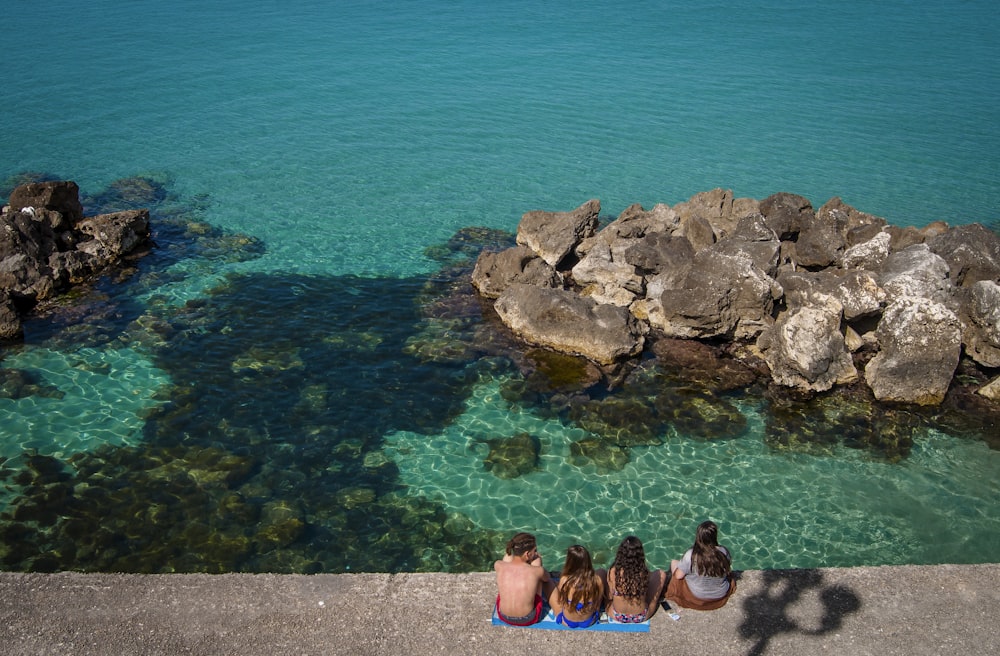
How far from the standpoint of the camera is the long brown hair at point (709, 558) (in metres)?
8.71

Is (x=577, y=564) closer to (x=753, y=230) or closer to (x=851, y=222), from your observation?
(x=753, y=230)

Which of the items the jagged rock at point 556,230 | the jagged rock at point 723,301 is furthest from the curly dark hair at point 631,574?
the jagged rock at point 556,230

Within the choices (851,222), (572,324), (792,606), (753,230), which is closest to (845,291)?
(753,230)

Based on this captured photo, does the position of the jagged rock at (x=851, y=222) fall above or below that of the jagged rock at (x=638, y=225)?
above

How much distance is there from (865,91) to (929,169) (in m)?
11.7

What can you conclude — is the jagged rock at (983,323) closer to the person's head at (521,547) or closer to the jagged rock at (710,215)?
the jagged rock at (710,215)

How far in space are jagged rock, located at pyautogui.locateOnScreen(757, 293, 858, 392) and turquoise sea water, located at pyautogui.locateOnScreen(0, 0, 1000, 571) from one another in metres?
1.20

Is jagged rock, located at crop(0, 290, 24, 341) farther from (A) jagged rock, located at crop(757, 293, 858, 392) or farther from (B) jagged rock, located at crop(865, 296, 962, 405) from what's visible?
(B) jagged rock, located at crop(865, 296, 962, 405)

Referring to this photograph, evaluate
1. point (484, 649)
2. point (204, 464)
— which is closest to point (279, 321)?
point (204, 464)

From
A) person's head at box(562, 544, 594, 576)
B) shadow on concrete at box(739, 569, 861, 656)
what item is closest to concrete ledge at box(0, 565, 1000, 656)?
shadow on concrete at box(739, 569, 861, 656)

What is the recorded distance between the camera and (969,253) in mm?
18547

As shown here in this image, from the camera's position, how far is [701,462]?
45.6 ft

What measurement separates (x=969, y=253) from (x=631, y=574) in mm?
15026

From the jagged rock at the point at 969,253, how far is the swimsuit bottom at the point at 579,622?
46.9ft
